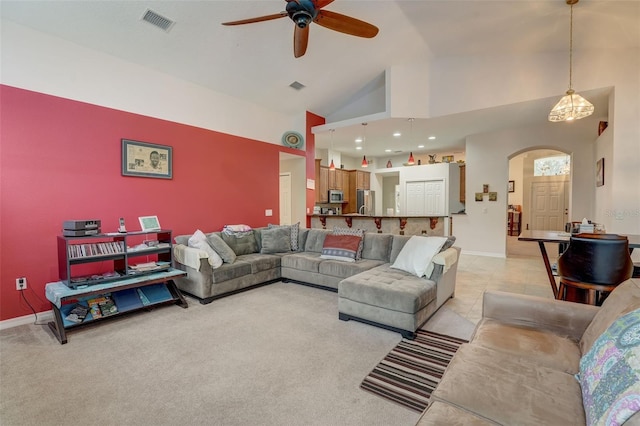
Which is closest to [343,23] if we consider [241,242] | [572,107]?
[572,107]

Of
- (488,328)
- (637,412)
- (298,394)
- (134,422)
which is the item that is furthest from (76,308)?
(637,412)

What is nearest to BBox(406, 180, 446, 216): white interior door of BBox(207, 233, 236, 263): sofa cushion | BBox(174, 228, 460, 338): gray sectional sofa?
BBox(174, 228, 460, 338): gray sectional sofa

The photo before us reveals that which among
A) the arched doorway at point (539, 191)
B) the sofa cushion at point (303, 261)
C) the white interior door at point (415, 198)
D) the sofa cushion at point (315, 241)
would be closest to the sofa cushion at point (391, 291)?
the sofa cushion at point (303, 261)

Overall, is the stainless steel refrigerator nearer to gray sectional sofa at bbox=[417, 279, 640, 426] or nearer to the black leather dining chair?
the black leather dining chair

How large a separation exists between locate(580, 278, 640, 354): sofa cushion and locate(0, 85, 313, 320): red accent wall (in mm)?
4734

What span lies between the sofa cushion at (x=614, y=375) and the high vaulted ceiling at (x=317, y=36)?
399 centimetres

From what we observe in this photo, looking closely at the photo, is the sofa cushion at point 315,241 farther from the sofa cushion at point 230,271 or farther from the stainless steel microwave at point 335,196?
the stainless steel microwave at point 335,196

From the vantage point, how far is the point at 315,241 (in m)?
4.86

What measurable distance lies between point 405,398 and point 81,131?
4402mm

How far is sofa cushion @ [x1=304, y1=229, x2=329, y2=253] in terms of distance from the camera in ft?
15.8

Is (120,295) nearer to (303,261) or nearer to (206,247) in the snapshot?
(206,247)

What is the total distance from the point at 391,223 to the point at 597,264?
160 inches

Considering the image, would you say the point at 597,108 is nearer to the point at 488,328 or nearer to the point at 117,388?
the point at 488,328

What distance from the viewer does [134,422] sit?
5.57 feet
